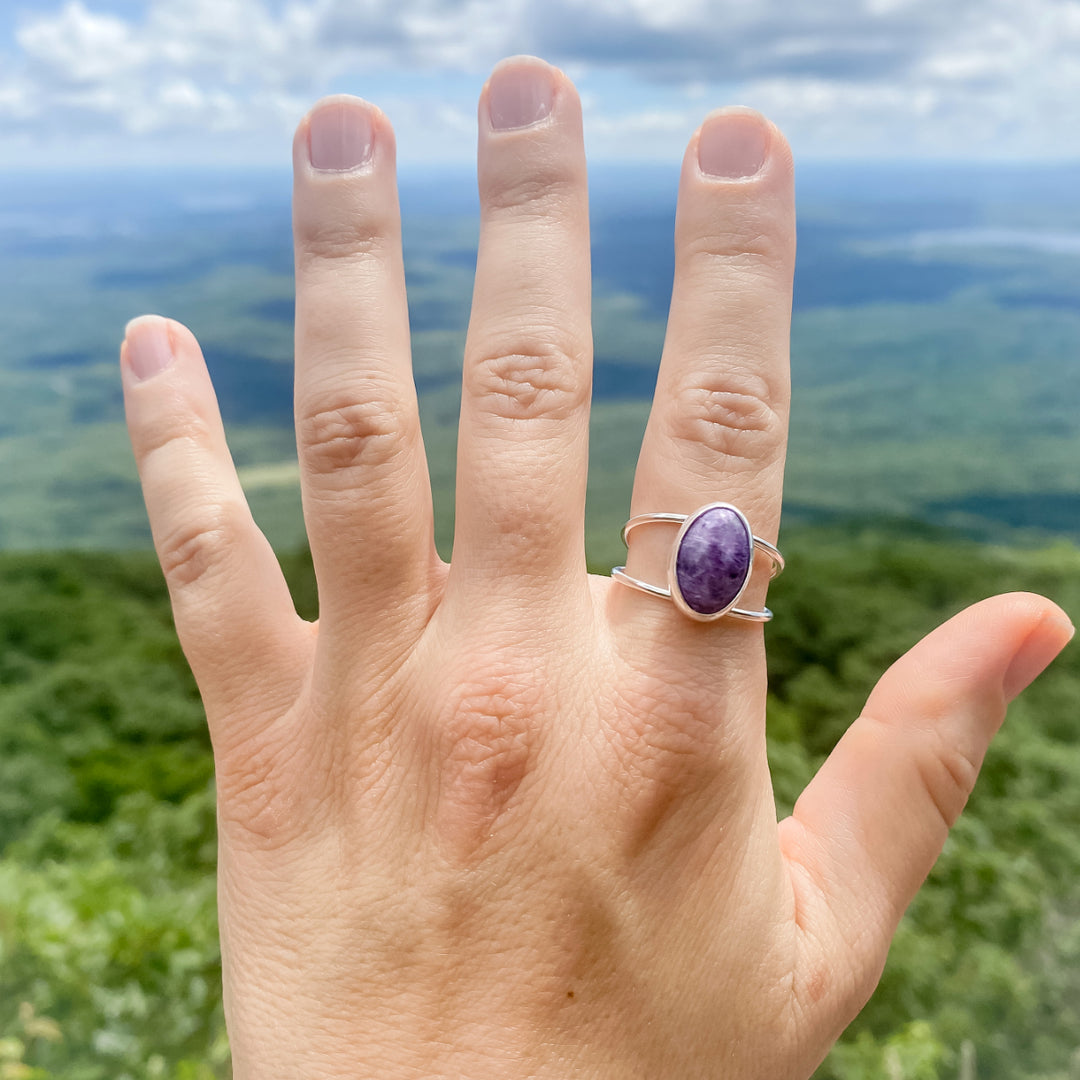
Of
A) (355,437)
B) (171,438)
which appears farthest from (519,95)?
(171,438)

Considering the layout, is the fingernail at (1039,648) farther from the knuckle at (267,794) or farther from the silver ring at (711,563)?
the knuckle at (267,794)

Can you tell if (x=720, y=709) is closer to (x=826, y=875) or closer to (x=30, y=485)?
(x=826, y=875)

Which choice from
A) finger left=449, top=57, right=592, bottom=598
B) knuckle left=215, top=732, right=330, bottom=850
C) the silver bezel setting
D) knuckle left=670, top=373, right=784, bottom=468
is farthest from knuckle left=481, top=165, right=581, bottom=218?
knuckle left=215, top=732, right=330, bottom=850

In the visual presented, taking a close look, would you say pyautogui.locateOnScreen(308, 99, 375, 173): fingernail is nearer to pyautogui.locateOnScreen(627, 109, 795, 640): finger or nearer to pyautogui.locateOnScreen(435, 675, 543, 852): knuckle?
pyautogui.locateOnScreen(627, 109, 795, 640): finger

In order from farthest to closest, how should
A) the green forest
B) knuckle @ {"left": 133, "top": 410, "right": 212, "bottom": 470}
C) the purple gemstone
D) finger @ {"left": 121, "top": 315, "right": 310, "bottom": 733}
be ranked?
the green forest < knuckle @ {"left": 133, "top": 410, "right": 212, "bottom": 470} < finger @ {"left": 121, "top": 315, "right": 310, "bottom": 733} < the purple gemstone

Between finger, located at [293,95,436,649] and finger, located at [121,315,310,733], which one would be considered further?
finger, located at [121,315,310,733]
